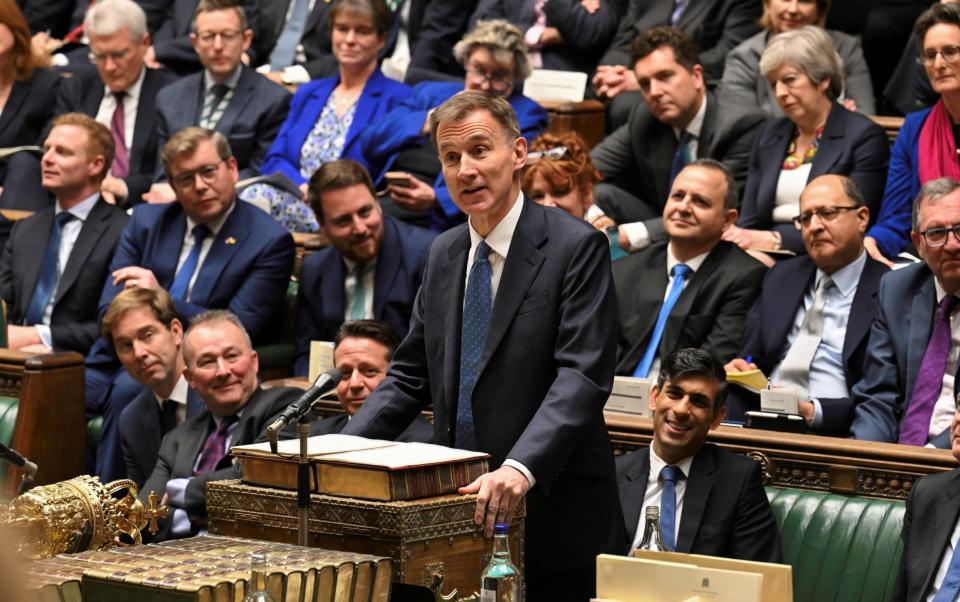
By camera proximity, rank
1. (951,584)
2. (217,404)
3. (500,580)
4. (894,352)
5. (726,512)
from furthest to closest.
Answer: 1. (217,404)
2. (894,352)
3. (726,512)
4. (951,584)
5. (500,580)

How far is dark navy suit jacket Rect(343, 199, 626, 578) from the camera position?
2516 mm

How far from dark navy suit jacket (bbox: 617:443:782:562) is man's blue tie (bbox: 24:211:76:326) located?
2.97 m

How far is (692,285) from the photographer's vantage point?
4.46m

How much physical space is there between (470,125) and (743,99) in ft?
10.3

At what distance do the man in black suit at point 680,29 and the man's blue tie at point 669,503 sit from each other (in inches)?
107

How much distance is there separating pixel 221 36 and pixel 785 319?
308 cm

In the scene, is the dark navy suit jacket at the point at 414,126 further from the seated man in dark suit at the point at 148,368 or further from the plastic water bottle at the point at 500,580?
the plastic water bottle at the point at 500,580

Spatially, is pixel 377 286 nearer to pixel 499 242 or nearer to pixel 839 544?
pixel 839 544

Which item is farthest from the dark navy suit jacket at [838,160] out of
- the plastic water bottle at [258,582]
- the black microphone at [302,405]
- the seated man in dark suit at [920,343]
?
the plastic water bottle at [258,582]

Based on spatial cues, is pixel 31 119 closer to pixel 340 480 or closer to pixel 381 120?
pixel 381 120

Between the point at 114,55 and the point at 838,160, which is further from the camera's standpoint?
the point at 114,55

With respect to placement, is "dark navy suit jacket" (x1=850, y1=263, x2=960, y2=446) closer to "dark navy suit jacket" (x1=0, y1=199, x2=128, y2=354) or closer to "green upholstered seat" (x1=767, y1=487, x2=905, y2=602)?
"green upholstered seat" (x1=767, y1=487, x2=905, y2=602)

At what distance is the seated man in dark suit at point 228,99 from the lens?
6.30 meters

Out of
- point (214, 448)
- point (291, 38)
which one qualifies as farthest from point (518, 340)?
point (291, 38)
